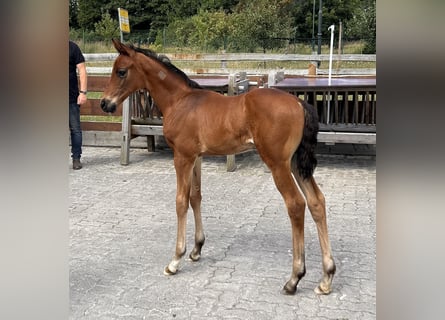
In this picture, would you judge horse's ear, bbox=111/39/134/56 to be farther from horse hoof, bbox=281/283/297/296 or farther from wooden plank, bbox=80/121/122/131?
wooden plank, bbox=80/121/122/131

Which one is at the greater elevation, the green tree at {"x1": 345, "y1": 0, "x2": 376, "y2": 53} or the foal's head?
the green tree at {"x1": 345, "y1": 0, "x2": 376, "y2": 53}

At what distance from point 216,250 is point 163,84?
1.44 m

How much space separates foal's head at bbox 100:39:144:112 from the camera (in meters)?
3.61

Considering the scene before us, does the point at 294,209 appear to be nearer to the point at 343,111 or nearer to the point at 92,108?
the point at 343,111

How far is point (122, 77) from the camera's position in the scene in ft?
11.9

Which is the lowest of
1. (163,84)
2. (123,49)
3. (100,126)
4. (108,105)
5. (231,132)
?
(100,126)

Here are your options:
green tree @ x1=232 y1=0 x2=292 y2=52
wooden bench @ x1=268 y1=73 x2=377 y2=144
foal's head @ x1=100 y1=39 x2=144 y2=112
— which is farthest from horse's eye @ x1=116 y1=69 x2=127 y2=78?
green tree @ x1=232 y1=0 x2=292 y2=52

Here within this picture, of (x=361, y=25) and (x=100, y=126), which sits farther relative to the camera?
(x=361, y=25)

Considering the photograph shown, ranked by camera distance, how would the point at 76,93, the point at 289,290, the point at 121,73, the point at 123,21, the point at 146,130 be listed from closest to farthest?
1. the point at 289,290
2. the point at 121,73
3. the point at 76,93
4. the point at 146,130
5. the point at 123,21

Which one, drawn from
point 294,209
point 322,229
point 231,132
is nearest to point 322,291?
point 322,229

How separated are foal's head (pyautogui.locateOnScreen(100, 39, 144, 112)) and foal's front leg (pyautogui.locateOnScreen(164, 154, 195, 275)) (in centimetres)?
67

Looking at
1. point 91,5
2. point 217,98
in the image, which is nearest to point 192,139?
point 217,98
